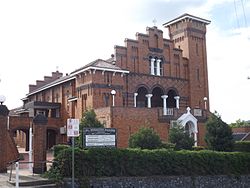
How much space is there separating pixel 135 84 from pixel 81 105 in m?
6.53

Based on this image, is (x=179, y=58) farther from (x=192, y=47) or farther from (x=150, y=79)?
(x=150, y=79)

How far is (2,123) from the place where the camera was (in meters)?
22.0

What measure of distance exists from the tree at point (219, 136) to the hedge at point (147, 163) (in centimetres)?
279

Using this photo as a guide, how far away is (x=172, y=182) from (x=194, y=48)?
3138 cm

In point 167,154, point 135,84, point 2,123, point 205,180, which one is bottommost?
point 205,180

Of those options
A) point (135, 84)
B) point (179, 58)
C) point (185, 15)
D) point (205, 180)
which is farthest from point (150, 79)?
point (205, 180)

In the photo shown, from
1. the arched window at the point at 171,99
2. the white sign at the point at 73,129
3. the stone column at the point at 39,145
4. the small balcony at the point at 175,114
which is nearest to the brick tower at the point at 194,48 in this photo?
the arched window at the point at 171,99

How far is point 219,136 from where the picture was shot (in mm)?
26938

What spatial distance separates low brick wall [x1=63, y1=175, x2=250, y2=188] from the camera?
17672 mm

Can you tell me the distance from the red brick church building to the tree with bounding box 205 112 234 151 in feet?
29.5

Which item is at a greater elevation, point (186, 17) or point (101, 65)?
point (186, 17)

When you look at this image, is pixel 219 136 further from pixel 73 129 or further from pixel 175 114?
pixel 73 129

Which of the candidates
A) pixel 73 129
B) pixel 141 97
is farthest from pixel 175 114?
pixel 73 129

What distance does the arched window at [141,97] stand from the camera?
44422 mm
